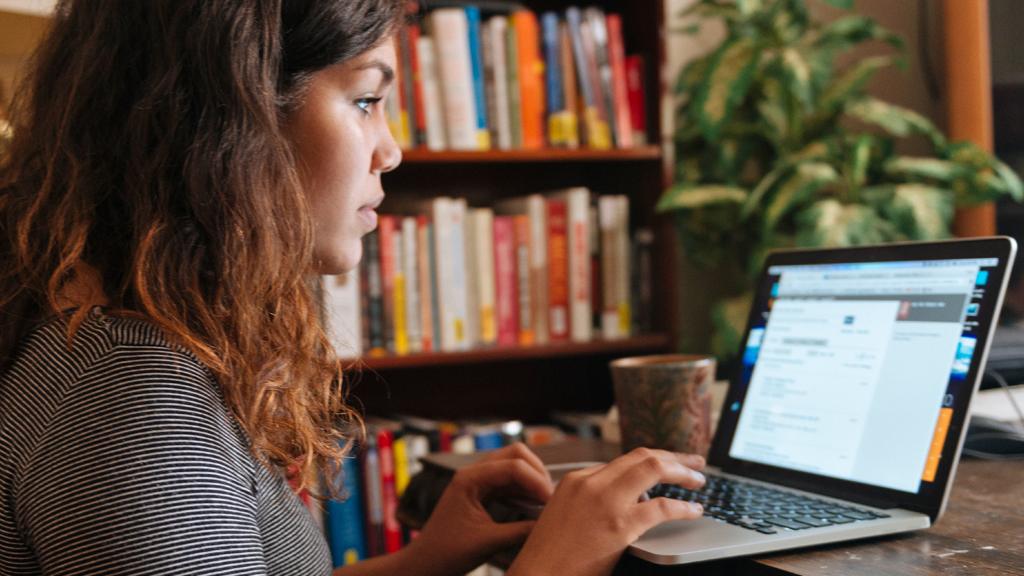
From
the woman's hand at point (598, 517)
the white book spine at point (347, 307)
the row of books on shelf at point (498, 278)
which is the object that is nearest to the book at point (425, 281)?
the row of books on shelf at point (498, 278)

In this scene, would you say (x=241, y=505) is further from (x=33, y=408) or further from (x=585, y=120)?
(x=585, y=120)

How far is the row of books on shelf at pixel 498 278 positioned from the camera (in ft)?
6.38

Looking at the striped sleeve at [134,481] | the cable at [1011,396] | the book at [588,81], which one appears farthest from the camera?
the book at [588,81]

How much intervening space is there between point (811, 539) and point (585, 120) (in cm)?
142

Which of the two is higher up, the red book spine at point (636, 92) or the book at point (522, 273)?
the red book spine at point (636, 92)

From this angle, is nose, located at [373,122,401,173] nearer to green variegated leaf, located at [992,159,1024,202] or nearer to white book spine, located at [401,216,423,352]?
white book spine, located at [401,216,423,352]

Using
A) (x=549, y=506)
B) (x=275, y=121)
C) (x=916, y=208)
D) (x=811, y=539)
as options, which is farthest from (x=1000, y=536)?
(x=916, y=208)

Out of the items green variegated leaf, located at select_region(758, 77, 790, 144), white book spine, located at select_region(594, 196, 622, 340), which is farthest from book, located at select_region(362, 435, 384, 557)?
green variegated leaf, located at select_region(758, 77, 790, 144)

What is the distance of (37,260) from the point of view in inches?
30.8

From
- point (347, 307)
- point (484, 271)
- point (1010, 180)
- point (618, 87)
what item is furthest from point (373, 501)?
point (1010, 180)

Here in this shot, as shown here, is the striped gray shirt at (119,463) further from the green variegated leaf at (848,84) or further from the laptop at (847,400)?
the green variegated leaf at (848,84)

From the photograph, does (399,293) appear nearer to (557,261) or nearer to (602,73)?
(557,261)

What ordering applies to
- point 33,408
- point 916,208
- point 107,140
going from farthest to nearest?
point 916,208, point 107,140, point 33,408

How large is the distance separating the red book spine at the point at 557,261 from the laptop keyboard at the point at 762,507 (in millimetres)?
1108
